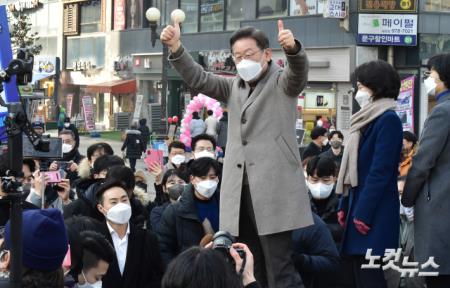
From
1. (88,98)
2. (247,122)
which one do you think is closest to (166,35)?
(247,122)

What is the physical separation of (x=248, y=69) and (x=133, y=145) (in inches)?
768

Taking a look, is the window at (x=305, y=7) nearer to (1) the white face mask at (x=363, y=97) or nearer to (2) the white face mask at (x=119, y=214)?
(1) the white face mask at (x=363, y=97)

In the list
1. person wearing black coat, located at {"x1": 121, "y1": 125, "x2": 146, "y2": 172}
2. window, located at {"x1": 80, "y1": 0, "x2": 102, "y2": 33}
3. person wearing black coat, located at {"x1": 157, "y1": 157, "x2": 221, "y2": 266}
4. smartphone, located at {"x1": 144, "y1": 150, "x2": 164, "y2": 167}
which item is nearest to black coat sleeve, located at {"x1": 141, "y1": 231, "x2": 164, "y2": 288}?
person wearing black coat, located at {"x1": 157, "y1": 157, "x2": 221, "y2": 266}

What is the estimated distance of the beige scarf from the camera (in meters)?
5.22

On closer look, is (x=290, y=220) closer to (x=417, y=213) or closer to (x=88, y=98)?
(x=417, y=213)

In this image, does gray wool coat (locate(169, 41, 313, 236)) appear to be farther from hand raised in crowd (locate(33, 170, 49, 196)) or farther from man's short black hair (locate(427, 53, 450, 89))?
hand raised in crowd (locate(33, 170, 49, 196))

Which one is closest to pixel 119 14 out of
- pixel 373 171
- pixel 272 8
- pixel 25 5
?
pixel 25 5

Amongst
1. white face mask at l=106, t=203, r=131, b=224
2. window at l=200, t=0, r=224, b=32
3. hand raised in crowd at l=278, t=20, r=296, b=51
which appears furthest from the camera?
window at l=200, t=0, r=224, b=32

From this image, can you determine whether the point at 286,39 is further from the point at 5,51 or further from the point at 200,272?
the point at 200,272

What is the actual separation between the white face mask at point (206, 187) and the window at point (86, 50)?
40969mm

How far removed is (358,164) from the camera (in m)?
5.26

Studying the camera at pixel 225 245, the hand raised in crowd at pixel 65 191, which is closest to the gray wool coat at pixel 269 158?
the camera at pixel 225 245

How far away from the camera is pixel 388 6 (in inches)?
1035

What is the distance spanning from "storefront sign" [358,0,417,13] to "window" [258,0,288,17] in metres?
5.18
